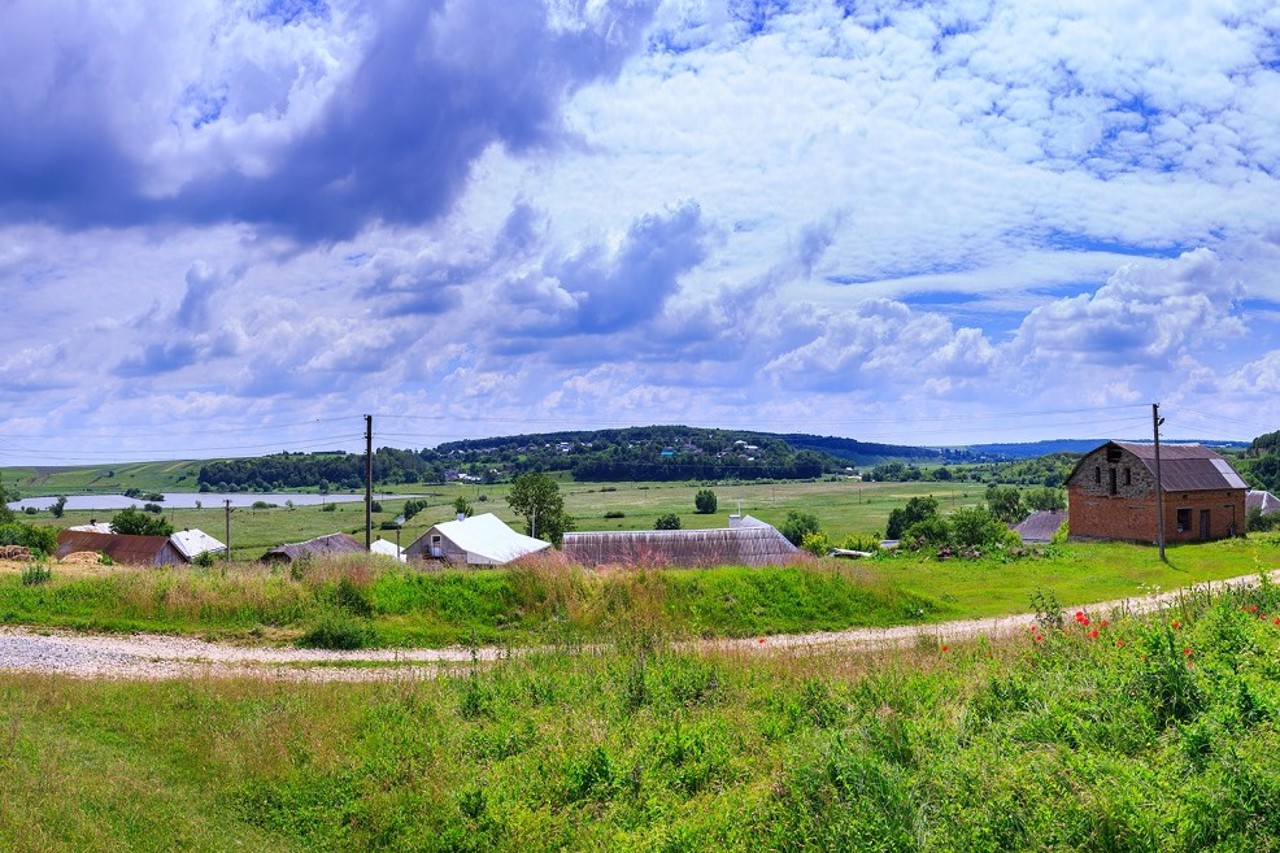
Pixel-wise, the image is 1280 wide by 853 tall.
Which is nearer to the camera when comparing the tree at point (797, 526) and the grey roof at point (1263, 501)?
the grey roof at point (1263, 501)

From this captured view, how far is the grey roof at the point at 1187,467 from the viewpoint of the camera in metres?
44.5

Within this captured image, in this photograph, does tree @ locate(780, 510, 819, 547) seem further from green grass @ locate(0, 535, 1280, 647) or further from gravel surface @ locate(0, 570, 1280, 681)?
gravel surface @ locate(0, 570, 1280, 681)

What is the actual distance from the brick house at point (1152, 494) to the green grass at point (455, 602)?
25.5 m

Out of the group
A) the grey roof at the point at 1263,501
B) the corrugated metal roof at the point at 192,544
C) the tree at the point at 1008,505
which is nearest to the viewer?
the corrugated metal roof at the point at 192,544

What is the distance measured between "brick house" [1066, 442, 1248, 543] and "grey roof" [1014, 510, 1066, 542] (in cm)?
3378

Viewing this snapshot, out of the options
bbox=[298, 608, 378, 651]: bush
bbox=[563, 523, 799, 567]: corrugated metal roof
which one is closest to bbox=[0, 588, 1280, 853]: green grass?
bbox=[298, 608, 378, 651]: bush

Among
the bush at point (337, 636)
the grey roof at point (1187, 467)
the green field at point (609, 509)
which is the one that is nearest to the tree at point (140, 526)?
the green field at point (609, 509)

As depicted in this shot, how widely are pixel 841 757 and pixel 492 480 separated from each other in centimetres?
14520

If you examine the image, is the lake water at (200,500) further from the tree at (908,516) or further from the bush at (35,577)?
the bush at (35,577)

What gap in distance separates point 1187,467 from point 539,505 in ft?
152

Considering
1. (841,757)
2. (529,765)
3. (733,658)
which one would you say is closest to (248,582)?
(733,658)

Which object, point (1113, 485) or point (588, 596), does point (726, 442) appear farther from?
point (588, 596)

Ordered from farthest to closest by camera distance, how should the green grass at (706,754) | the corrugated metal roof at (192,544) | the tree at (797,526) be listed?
the tree at (797,526) < the corrugated metal roof at (192,544) < the green grass at (706,754)

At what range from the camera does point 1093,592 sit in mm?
26359
